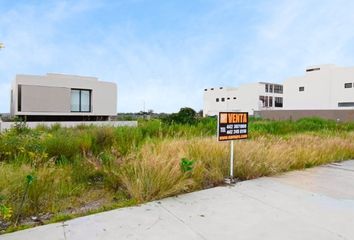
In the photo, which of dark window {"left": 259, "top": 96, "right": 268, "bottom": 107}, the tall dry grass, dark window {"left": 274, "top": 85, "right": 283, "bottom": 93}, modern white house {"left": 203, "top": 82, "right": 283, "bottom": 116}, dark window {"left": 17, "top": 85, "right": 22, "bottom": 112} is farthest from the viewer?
dark window {"left": 274, "top": 85, "right": 283, "bottom": 93}

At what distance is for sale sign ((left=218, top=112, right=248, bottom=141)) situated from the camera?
5652 millimetres

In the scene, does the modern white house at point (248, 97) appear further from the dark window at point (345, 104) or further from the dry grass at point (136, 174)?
the dry grass at point (136, 174)

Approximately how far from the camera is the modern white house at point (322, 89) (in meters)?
46.9

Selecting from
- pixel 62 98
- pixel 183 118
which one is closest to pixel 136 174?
→ pixel 183 118

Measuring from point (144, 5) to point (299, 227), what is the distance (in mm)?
7386

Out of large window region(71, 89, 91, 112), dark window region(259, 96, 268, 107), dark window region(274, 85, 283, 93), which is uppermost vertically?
dark window region(274, 85, 283, 93)

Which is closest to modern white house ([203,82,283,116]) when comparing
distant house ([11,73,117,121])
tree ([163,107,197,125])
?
distant house ([11,73,117,121])

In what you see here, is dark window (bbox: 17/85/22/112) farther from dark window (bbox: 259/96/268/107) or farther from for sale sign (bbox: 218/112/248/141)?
dark window (bbox: 259/96/268/107)

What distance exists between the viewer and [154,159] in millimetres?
5184

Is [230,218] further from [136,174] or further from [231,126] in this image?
[231,126]

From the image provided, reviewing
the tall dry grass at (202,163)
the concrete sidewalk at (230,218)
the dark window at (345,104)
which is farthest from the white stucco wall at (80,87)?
the dark window at (345,104)

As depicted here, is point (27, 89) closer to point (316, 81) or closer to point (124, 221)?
point (124, 221)

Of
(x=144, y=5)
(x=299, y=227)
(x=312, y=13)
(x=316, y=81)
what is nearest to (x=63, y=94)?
(x=144, y=5)

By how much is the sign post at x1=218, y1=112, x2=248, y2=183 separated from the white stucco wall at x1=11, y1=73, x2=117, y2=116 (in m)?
26.1
